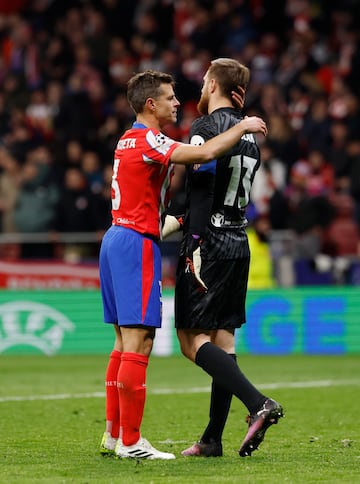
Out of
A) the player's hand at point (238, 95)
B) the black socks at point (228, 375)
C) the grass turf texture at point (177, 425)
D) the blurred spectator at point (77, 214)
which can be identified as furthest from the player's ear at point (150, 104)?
the blurred spectator at point (77, 214)

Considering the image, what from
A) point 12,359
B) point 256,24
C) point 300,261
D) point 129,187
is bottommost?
point 12,359

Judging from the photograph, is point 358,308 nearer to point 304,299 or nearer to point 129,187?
point 304,299

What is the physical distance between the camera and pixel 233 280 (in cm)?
712

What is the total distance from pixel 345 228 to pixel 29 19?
9669 millimetres

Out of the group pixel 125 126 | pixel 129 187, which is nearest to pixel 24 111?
pixel 125 126

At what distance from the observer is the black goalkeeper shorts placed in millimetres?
6973

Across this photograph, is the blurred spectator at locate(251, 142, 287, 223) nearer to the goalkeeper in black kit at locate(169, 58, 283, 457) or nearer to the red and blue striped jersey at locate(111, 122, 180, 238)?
the goalkeeper in black kit at locate(169, 58, 283, 457)

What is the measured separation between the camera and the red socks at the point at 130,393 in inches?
269

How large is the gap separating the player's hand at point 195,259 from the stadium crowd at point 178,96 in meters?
9.81

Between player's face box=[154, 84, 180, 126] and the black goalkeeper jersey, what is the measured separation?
16 cm

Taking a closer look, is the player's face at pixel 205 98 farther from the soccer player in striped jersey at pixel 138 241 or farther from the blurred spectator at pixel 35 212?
the blurred spectator at pixel 35 212

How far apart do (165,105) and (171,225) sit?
76 cm

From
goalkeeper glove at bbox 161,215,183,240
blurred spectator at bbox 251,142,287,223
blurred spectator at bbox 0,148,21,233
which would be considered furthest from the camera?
blurred spectator at bbox 0,148,21,233

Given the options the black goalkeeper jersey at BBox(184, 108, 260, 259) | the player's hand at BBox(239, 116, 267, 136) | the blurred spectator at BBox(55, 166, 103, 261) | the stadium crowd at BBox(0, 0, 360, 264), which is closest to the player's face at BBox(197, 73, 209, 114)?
the black goalkeeper jersey at BBox(184, 108, 260, 259)
